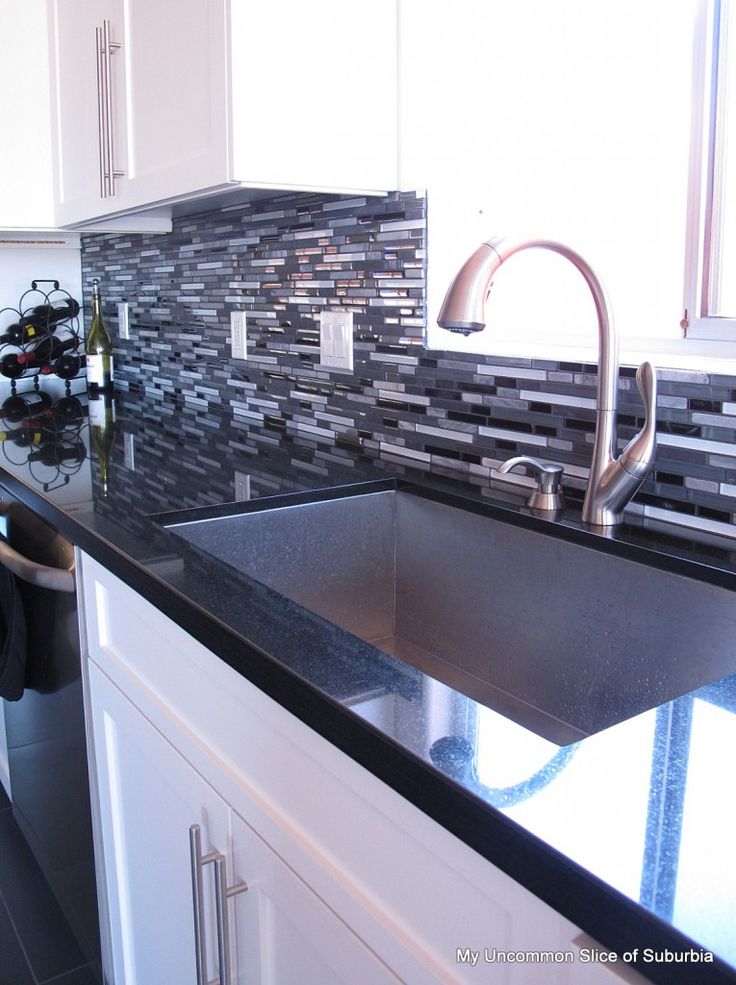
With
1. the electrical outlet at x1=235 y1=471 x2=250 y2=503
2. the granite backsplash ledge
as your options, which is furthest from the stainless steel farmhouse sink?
the granite backsplash ledge

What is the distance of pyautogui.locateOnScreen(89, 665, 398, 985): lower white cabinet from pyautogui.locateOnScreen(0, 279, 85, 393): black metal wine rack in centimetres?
181

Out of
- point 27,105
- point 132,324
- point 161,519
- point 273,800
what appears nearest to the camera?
point 273,800

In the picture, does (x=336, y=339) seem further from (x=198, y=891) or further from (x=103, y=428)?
(x=198, y=891)

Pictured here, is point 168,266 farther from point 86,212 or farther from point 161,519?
point 161,519

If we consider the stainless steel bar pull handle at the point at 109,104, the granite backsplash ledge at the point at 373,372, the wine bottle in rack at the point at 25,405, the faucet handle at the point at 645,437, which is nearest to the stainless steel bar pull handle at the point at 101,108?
the stainless steel bar pull handle at the point at 109,104

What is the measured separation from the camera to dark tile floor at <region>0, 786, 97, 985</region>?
1747 millimetres

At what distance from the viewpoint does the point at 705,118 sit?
4.11ft

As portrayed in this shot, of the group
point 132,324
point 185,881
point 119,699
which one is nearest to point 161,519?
point 119,699

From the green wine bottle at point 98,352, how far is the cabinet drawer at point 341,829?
1818 millimetres

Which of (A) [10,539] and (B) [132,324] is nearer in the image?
(A) [10,539]

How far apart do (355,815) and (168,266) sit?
6.90 ft

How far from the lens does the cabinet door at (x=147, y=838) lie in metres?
1.07

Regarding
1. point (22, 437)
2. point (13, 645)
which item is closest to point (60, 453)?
point (22, 437)

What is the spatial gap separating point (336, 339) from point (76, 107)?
3.30 feet
